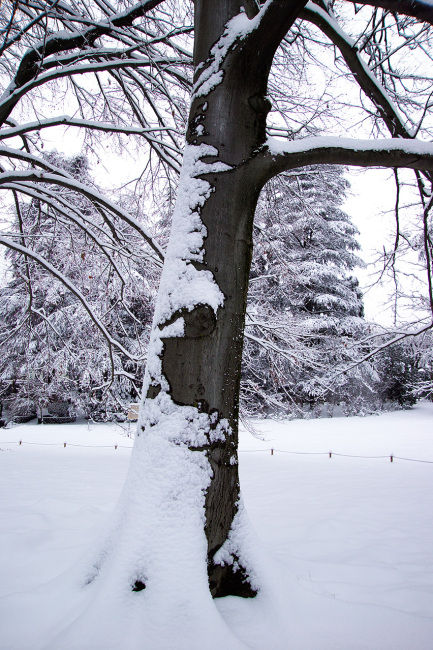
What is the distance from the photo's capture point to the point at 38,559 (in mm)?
2529

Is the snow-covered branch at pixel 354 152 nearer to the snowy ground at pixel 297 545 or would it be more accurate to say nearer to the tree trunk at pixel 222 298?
the tree trunk at pixel 222 298

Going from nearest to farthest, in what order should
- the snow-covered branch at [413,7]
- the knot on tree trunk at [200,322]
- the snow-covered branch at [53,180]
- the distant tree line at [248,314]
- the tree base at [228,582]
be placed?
the tree base at [228,582]
the knot on tree trunk at [200,322]
the snow-covered branch at [413,7]
the snow-covered branch at [53,180]
the distant tree line at [248,314]

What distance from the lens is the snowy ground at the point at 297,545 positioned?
1.59 metres

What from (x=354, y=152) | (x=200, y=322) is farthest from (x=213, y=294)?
(x=354, y=152)

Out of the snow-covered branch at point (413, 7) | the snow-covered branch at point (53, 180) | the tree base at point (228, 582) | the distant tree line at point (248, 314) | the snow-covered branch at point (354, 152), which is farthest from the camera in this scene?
the distant tree line at point (248, 314)

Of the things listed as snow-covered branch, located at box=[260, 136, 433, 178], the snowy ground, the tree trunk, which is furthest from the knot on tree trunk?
the snowy ground

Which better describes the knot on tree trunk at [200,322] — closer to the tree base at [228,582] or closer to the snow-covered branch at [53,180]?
the tree base at [228,582]

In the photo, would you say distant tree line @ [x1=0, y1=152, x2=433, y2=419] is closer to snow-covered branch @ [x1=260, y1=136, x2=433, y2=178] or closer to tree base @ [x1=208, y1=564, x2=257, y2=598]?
snow-covered branch @ [x1=260, y1=136, x2=433, y2=178]

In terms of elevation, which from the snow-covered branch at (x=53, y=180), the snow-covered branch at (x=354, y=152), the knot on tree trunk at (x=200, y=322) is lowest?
the knot on tree trunk at (x=200, y=322)

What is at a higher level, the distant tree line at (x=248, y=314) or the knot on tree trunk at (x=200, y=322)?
the distant tree line at (x=248, y=314)

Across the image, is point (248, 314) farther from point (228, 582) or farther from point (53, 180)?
point (228, 582)

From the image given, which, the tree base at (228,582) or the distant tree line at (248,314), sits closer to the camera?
the tree base at (228,582)

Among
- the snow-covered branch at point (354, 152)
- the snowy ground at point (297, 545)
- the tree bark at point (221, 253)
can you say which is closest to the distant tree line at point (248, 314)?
the snowy ground at point (297, 545)

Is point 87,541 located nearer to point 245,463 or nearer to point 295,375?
point 245,463
